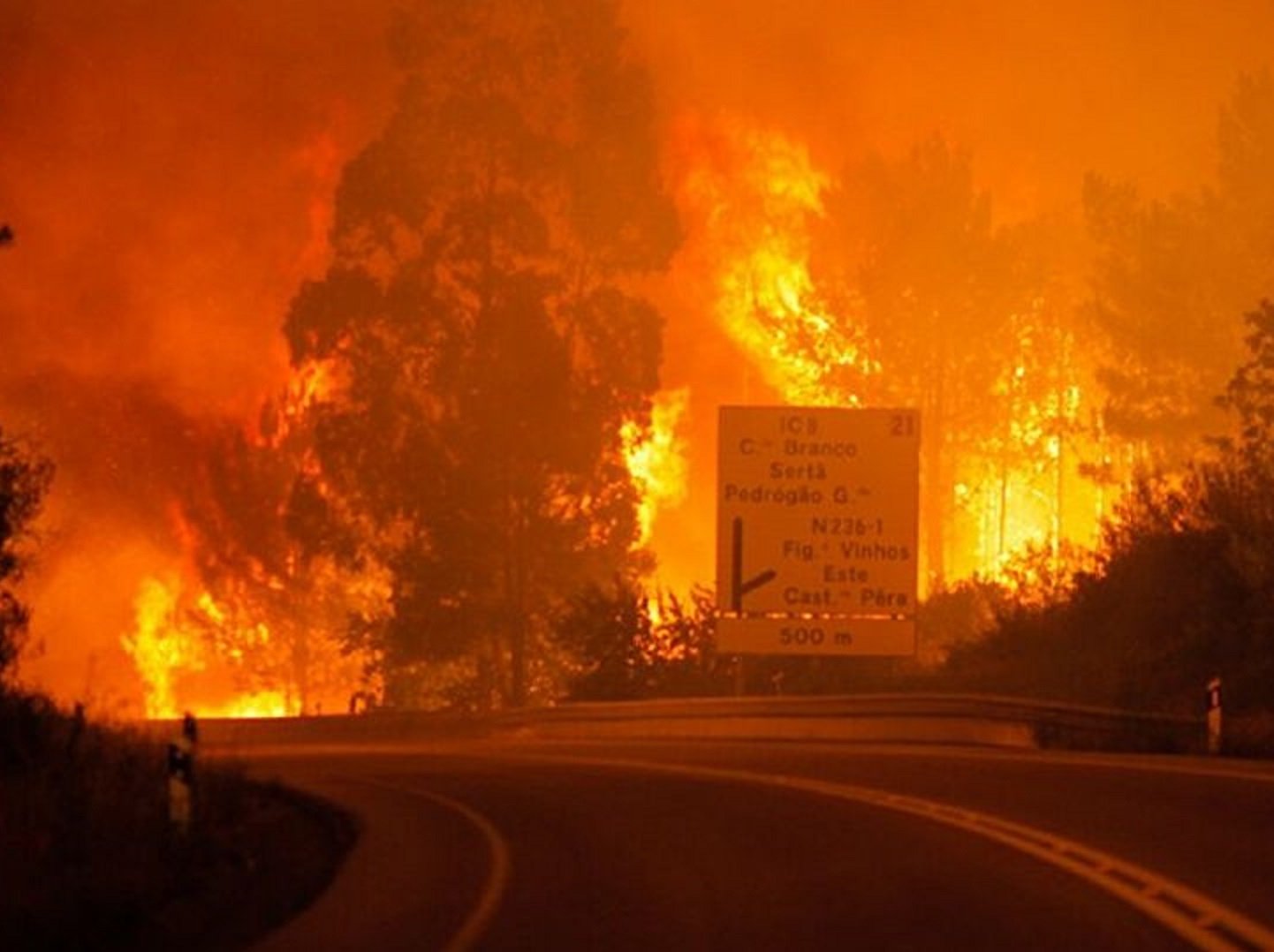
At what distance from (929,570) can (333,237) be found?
19.2 metres

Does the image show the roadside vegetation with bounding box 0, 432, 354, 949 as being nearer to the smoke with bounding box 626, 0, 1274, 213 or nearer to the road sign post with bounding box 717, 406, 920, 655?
the road sign post with bounding box 717, 406, 920, 655

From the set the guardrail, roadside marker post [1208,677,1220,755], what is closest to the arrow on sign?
the guardrail

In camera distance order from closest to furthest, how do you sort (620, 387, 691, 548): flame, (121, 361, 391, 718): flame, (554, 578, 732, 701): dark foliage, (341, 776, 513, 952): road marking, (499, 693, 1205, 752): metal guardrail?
1. (341, 776, 513, 952): road marking
2. (499, 693, 1205, 752): metal guardrail
3. (554, 578, 732, 701): dark foliage
4. (620, 387, 691, 548): flame
5. (121, 361, 391, 718): flame

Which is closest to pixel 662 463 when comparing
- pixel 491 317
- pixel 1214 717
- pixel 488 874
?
pixel 491 317

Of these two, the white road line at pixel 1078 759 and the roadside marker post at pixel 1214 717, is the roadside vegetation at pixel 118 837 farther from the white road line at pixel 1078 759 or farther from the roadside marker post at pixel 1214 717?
the roadside marker post at pixel 1214 717

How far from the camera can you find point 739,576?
37031mm

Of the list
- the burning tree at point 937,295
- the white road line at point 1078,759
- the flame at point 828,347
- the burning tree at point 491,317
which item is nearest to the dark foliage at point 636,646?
the burning tree at point 491,317

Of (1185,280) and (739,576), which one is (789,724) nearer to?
(739,576)

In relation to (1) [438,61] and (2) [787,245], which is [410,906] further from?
(2) [787,245]

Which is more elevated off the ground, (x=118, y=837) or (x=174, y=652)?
(x=174, y=652)

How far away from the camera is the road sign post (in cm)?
3703

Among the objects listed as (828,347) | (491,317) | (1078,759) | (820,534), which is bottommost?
(1078,759)

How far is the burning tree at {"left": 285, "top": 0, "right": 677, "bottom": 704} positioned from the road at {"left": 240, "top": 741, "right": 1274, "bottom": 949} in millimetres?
22361

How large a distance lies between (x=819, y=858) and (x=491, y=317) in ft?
111
